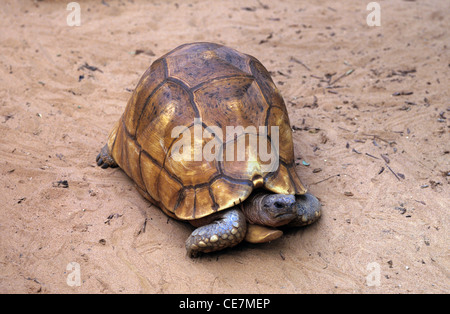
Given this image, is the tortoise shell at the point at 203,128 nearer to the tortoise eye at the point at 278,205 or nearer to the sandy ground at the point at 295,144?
the tortoise eye at the point at 278,205

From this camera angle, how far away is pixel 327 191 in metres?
3.76

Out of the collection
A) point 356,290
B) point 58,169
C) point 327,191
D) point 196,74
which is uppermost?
point 196,74

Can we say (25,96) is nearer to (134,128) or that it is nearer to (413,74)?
(134,128)

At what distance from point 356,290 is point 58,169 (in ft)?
8.79

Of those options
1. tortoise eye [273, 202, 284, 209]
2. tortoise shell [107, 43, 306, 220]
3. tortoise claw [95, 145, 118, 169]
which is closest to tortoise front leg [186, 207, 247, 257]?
tortoise shell [107, 43, 306, 220]

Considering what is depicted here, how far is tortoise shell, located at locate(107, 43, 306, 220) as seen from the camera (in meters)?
3.10

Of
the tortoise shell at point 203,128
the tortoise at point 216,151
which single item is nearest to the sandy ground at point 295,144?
the tortoise at point 216,151

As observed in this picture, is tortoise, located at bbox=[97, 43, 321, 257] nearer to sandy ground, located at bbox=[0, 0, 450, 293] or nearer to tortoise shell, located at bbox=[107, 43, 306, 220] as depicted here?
tortoise shell, located at bbox=[107, 43, 306, 220]

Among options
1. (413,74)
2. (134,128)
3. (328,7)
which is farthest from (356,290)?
(328,7)

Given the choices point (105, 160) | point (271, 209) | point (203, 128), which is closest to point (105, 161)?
point (105, 160)

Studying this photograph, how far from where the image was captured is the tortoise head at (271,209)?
2.98m

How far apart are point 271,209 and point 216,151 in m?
0.56

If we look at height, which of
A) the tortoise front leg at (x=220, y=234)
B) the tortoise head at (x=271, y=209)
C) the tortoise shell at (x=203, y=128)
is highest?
the tortoise shell at (x=203, y=128)

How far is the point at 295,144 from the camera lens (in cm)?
435
